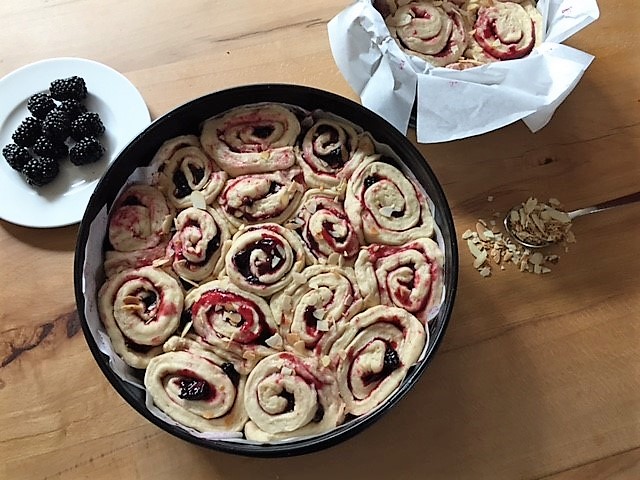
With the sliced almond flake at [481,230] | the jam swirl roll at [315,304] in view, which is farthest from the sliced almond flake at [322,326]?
the sliced almond flake at [481,230]

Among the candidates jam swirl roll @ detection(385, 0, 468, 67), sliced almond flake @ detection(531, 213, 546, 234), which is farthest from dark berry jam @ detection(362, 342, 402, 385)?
jam swirl roll @ detection(385, 0, 468, 67)

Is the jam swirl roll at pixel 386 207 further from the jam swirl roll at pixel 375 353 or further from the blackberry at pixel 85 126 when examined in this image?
the blackberry at pixel 85 126

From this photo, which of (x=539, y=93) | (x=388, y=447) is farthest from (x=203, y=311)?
(x=539, y=93)

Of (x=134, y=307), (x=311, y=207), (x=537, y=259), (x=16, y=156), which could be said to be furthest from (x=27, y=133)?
(x=537, y=259)

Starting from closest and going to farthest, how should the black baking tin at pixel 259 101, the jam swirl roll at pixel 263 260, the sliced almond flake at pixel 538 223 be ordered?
the black baking tin at pixel 259 101 < the jam swirl roll at pixel 263 260 < the sliced almond flake at pixel 538 223

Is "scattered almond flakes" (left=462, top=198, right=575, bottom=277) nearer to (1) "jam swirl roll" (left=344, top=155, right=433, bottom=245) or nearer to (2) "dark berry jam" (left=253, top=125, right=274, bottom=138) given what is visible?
(1) "jam swirl roll" (left=344, top=155, right=433, bottom=245)

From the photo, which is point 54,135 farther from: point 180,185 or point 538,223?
point 538,223
